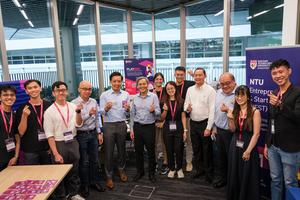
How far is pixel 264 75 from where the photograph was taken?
2662mm

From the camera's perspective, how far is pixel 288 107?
2.13 metres

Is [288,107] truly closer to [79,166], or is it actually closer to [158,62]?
[79,166]

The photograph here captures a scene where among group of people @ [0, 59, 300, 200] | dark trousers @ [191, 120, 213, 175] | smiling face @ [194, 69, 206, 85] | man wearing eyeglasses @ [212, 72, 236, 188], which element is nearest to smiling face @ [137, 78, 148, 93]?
group of people @ [0, 59, 300, 200]

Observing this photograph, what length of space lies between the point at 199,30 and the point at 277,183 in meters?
3.98

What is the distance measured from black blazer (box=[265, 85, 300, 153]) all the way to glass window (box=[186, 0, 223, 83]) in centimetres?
269

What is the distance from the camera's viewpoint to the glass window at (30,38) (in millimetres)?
3869

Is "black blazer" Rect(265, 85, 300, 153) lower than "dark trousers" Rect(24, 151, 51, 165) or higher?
higher

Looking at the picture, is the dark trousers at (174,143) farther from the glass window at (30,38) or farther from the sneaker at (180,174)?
the glass window at (30,38)

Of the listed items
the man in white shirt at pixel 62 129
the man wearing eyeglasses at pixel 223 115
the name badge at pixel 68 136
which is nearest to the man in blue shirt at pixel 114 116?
the man in white shirt at pixel 62 129

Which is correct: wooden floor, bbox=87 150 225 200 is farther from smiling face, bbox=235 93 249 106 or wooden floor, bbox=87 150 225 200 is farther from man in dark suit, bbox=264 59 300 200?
smiling face, bbox=235 93 249 106

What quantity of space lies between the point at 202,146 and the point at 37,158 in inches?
87.9

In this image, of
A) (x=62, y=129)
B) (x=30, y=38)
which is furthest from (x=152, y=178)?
(x=30, y=38)

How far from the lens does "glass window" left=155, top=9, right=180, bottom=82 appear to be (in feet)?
19.5

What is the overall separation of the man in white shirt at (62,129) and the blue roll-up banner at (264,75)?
6.85ft
